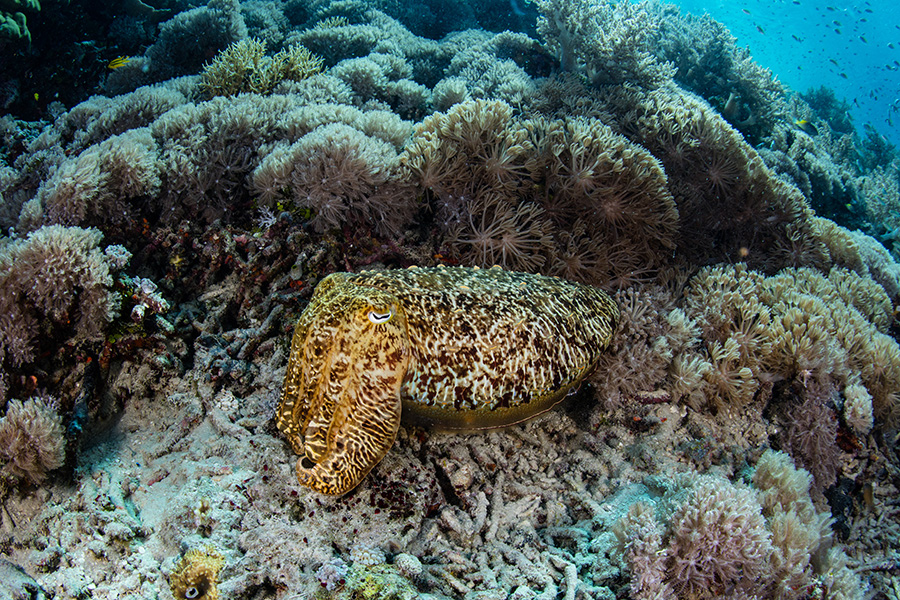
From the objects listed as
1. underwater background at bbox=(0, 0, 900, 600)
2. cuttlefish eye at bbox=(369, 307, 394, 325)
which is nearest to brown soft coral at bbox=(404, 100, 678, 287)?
underwater background at bbox=(0, 0, 900, 600)

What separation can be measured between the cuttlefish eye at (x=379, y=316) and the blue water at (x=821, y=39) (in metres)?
A: 83.7

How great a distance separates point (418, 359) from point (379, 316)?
40 centimetres

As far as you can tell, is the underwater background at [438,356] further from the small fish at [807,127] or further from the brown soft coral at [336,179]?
the small fish at [807,127]

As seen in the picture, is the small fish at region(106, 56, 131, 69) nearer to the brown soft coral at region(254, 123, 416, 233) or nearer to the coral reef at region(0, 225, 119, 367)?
the brown soft coral at region(254, 123, 416, 233)

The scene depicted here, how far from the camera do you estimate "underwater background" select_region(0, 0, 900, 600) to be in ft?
7.75

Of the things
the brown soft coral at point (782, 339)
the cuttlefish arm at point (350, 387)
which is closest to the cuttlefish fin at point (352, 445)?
the cuttlefish arm at point (350, 387)

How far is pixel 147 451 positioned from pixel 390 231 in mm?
2638

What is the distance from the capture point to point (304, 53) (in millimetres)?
6621

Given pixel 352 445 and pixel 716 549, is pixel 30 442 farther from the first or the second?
pixel 716 549

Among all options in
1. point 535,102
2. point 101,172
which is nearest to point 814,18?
point 535,102

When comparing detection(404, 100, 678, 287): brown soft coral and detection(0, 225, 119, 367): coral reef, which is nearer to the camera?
detection(0, 225, 119, 367): coral reef

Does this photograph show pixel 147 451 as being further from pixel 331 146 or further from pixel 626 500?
pixel 626 500

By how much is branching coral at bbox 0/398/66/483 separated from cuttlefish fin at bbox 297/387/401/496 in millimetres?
1591

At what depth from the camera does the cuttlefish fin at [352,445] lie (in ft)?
7.97
